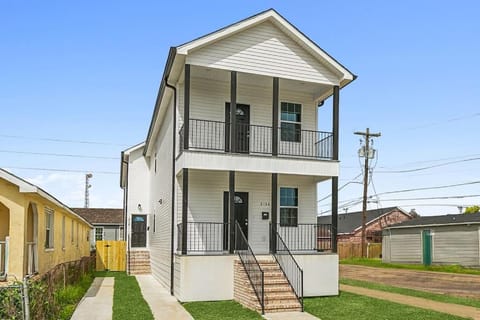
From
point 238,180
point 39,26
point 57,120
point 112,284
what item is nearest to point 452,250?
point 238,180

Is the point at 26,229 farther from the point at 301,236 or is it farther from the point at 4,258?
the point at 301,236

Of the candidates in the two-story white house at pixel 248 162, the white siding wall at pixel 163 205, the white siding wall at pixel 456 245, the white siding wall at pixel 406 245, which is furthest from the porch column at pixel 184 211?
the white siding wall at pixel 406 245

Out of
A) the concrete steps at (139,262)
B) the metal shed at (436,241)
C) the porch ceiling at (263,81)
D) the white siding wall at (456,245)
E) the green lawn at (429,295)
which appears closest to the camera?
the green lawn at (429,295)

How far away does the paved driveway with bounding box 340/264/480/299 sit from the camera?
1800 cm

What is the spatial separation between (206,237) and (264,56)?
6109 mm

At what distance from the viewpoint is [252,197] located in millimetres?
17125

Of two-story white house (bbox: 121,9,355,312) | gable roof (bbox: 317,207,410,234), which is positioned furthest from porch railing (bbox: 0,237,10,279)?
gable roof (bbox: 317,207,410,234)

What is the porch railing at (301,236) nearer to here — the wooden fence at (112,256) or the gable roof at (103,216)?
the wooden fence at (112,256)

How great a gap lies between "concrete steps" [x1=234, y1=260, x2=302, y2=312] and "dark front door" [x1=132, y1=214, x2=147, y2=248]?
515 inches

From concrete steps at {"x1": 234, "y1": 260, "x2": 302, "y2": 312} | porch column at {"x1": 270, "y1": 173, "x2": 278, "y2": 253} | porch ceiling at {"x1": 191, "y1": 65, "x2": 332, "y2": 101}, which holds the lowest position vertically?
concrete steps at {"x1": 234, "y1": 260, "x2": 302, "y2": 312}

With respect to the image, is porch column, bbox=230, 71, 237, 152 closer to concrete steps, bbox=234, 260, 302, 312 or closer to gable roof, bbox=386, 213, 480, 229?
concrete steps, bbox=234, 260, 302, 312

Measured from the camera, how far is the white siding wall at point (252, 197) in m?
16.2

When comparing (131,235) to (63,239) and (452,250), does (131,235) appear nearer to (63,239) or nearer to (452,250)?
(63,239)

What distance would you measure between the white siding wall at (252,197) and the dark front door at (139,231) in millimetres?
11099
